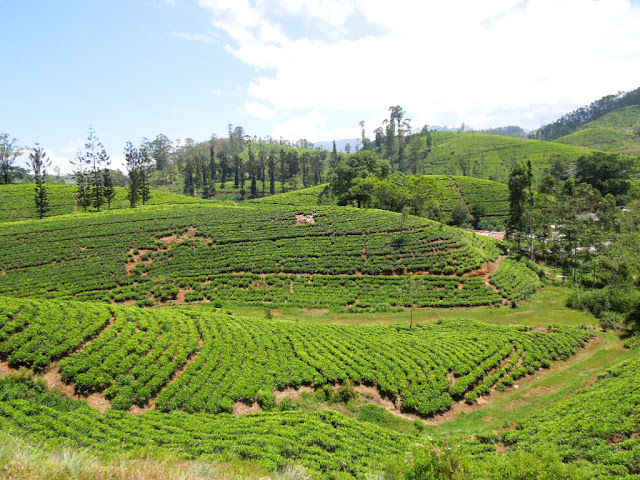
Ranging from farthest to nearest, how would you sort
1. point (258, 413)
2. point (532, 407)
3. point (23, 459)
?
1. point (532, 407)
2. point (258, 413)
3. point (23, 459)

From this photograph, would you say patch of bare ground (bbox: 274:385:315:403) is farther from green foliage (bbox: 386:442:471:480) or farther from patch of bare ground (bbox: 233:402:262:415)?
green foliage (bbox: 386:442:471:480)

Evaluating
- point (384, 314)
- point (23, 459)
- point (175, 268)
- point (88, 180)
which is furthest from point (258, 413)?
point (88, 180)

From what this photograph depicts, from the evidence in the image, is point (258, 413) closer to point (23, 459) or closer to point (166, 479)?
point (166, 479)

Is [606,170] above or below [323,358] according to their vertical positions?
above

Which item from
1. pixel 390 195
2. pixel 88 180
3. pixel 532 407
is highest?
pixel 88 180

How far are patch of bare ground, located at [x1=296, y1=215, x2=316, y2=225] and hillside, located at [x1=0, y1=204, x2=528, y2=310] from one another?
568 mm

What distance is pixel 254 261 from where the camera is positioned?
44.4 metres

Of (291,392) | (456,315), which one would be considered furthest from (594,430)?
(456,315)

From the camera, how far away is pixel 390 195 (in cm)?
7525

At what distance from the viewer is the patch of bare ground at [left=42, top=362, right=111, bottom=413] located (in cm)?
1609

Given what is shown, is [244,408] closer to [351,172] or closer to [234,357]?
[234,357]

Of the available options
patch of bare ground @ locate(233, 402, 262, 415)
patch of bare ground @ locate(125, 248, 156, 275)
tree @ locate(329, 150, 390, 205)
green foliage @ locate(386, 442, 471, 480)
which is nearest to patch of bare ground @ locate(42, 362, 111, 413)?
patch of bare ground @ locate(233, 402, 262, 415)

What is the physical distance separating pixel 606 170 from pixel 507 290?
8957 cm

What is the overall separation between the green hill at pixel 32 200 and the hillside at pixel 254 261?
2293 cm
